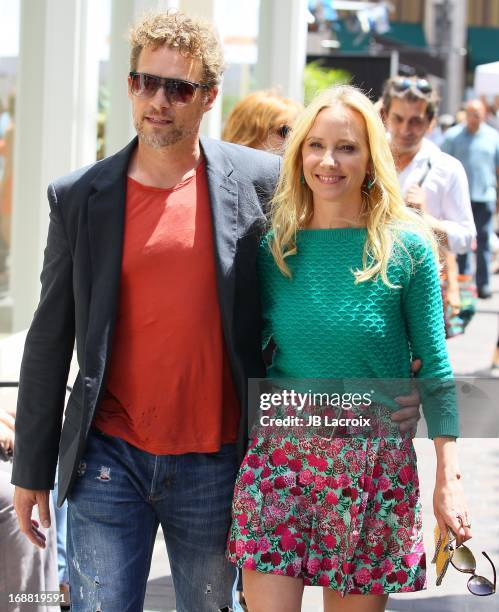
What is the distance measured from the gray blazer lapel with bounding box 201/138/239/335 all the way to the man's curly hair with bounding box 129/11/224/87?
0.20m

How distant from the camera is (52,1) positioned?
743cm

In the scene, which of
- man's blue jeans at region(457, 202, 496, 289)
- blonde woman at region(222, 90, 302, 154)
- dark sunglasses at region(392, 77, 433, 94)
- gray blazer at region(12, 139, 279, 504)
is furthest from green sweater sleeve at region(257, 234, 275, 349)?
man's blue jeans at region(457, 202, 496, 289)

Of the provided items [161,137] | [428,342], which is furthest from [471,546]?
[161,137]

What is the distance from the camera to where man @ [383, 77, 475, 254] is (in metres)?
5.59

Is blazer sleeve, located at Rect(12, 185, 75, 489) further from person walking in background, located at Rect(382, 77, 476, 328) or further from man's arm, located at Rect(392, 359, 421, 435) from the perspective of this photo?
person walking in background, located at Rect(382, 77, 476, 328)

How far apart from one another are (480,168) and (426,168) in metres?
8.61

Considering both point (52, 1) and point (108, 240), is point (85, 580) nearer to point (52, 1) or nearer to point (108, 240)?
point (108, 240)

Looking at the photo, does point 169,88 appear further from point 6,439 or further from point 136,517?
point 6,439

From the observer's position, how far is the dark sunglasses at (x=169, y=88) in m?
3.12

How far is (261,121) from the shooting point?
4922 millimetres

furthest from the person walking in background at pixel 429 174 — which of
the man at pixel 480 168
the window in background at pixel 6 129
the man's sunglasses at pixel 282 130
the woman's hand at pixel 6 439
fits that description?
the man at pixel 480 168

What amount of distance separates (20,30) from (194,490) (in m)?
5.22

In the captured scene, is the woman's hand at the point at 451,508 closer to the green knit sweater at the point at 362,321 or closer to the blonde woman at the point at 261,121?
the green knit sweater at the point at 362,321

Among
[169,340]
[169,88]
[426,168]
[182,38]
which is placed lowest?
[169,340]
